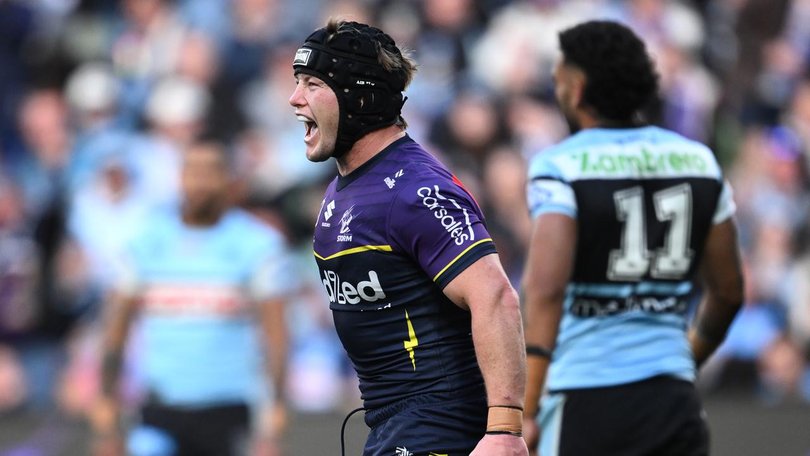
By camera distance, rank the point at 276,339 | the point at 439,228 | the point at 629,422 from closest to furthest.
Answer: the point at 439,228, the point at 629,422, the point at 276,339

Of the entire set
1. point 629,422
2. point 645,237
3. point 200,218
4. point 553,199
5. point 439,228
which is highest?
point 439,228

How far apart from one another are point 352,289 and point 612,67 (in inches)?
67.2

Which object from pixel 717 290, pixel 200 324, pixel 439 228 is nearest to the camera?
pixel 439 228

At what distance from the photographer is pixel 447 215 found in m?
4.22

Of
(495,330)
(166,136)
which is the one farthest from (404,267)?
(166,136)

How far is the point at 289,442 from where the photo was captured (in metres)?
9.69

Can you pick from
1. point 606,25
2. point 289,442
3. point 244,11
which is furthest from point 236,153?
point 606,25

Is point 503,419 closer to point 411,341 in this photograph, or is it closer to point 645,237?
point 411,341

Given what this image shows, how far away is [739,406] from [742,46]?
492 centimetres

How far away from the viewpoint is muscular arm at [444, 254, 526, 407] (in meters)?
4.11

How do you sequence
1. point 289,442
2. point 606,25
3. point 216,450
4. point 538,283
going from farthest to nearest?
1. point 289,442
2. point 216,450
3. point 606,25
4. point 538,283

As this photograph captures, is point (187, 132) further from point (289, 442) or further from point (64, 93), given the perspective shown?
point (289, 442)

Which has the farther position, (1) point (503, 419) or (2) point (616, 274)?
(2) point (616, 274)

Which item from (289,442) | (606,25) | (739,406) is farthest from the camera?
(739,406)
